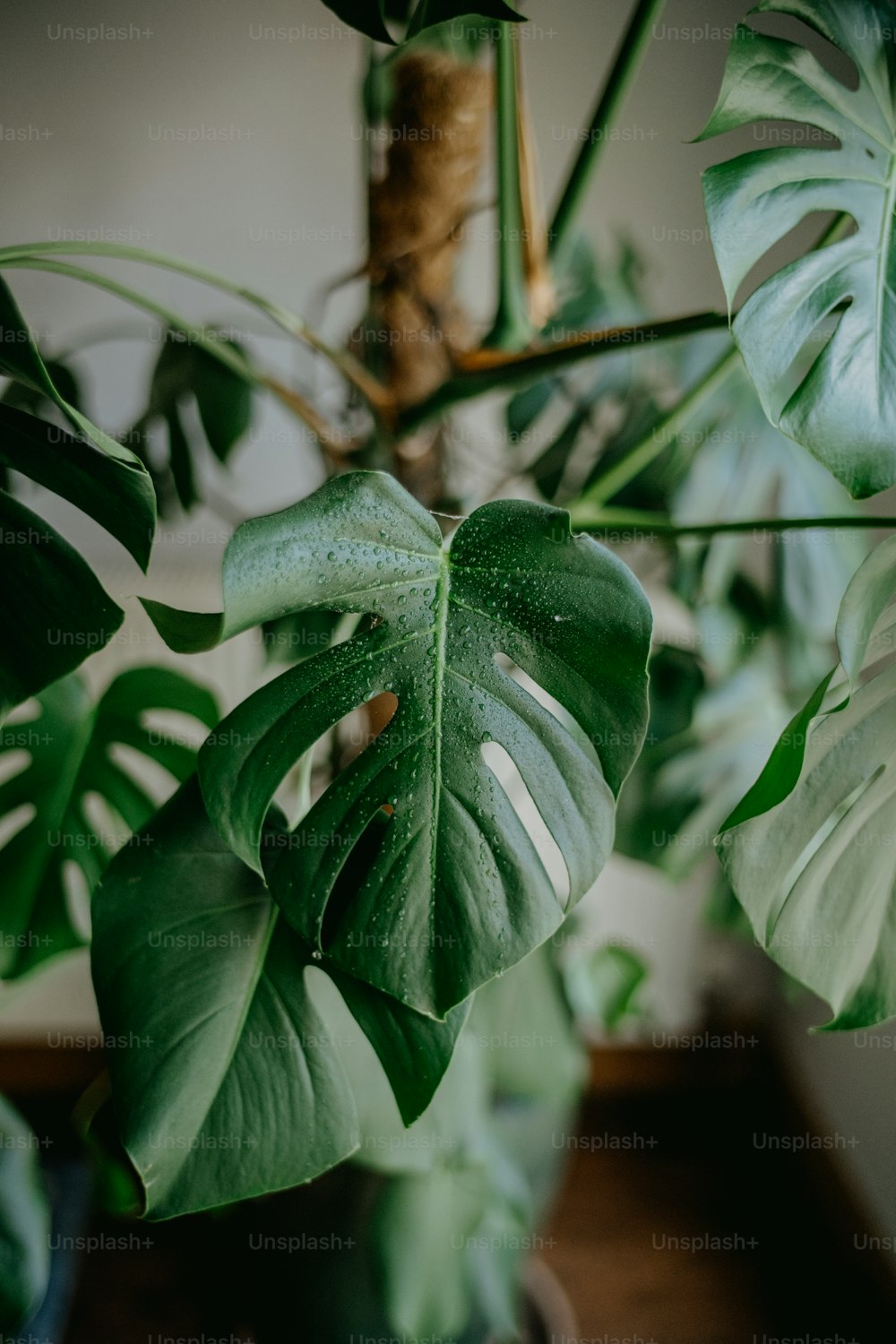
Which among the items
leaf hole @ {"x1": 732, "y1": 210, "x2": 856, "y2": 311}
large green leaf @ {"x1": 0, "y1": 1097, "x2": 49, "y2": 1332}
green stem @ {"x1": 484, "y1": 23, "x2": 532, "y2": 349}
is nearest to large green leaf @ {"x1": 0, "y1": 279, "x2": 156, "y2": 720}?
large green leaf @ {"x1": 0, "y1": 1097, "x2": 49, "y2": 1332}

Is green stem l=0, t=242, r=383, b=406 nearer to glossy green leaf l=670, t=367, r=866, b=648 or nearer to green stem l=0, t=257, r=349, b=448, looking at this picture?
green stem l=0, t=257, r=349, b=448

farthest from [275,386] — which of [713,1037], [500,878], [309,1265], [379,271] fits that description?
[713,1037]

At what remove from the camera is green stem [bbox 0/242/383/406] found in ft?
2.04

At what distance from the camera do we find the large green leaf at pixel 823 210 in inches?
20.6

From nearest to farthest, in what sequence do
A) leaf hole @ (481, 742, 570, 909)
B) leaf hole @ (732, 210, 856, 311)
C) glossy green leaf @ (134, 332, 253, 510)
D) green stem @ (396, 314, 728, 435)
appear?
green stem @ (396, 314, 728, 435)
glossy green leaf @ (134, 332, 253, 510)
leaf hole @ (481, 742, 570, 909)
leaf hole @ (732, 210, 856, 311)

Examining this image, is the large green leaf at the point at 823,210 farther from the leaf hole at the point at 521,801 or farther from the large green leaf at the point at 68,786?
the leaf hole at the point at 521,801

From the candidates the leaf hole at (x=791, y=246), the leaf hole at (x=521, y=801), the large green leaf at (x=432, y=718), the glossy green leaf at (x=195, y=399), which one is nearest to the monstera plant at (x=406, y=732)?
the large green leaf at (x=432, y=718)

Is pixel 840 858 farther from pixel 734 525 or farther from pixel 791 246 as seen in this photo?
pixel 791 246

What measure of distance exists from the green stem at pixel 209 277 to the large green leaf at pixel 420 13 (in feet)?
0.69

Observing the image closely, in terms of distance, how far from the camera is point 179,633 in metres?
0.51

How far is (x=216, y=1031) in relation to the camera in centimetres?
58

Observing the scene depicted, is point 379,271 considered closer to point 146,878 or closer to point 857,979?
point 146,878

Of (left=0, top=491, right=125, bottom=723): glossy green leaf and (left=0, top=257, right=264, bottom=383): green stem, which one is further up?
(left=0, top=257, right=264, bottom=383): green stem

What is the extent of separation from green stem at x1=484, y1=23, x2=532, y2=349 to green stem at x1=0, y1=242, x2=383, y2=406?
0.13 m
